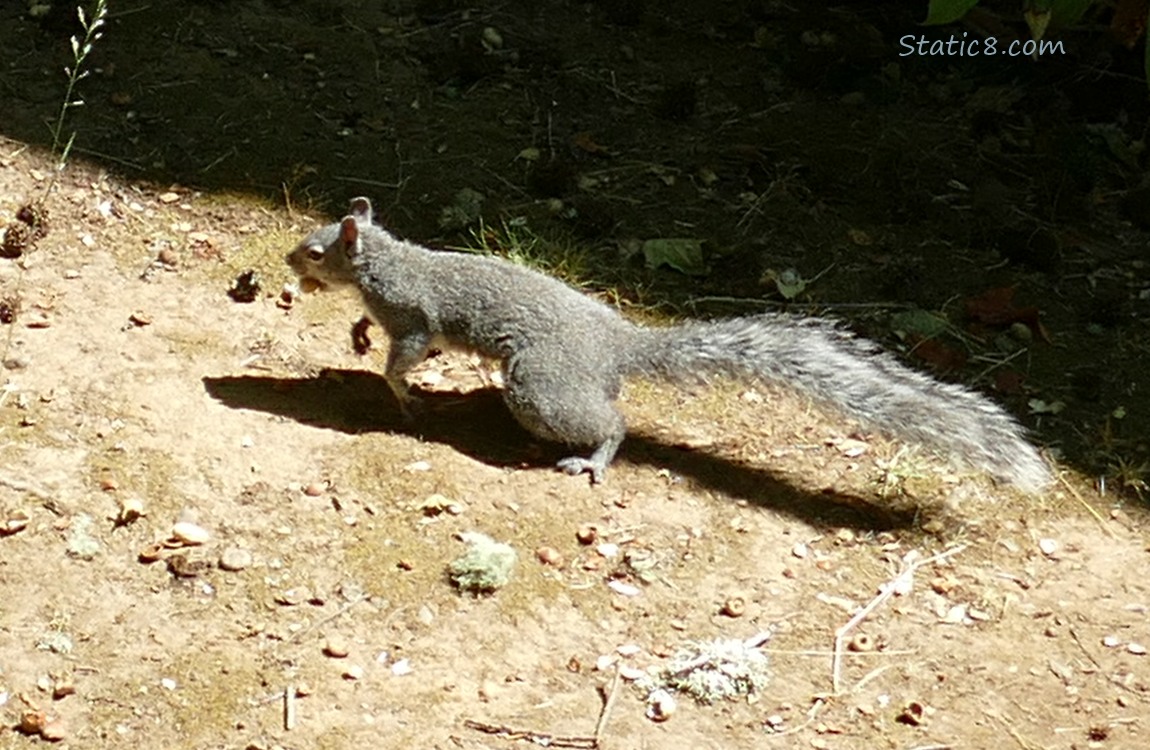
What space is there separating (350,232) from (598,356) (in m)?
0.94

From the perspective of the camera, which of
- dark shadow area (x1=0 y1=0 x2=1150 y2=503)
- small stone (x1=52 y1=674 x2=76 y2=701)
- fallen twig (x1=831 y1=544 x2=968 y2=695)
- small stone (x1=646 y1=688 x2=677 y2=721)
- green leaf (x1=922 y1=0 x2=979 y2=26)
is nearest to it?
small stone (x1=52 y1=674 x2=76 y2=701)

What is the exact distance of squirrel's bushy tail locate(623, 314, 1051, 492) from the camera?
189 inches

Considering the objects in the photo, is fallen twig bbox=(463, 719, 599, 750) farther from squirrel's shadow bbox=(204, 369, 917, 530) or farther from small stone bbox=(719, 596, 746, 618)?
squirrel's shadow bbox=(204, 369, 917, 530)

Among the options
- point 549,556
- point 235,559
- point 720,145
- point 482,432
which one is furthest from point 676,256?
point 235,559

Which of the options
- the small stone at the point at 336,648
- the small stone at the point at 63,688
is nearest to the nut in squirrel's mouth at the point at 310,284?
the small stone at the point at 336,648

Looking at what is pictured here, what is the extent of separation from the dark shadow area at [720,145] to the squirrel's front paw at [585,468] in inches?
42.4

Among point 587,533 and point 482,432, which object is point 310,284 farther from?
point 587,533

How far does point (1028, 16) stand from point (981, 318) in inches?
44.6

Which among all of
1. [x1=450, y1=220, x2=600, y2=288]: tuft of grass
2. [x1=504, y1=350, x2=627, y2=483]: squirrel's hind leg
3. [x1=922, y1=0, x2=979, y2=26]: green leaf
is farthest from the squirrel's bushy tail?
[x1=922, y1=0, x2=979, y2=26]: green leaf

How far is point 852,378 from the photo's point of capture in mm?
4938

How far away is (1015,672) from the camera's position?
439 centimetres

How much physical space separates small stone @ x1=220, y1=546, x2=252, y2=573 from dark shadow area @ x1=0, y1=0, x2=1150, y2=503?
192cm

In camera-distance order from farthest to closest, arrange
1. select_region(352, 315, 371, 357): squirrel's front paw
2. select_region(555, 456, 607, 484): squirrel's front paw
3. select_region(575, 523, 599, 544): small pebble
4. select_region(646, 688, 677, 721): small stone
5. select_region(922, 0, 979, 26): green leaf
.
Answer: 1. select_region(352, 315, 371, 357): squirrel's front paw
2. select_region(922, 0, 979, 26): green leaf
3. select_region(555, 456, 607, 484): squirrel's front paw
4. select_region(575, 523, 599, 544): small pebble
5. select_region(646, 688, 677, 721): small stone

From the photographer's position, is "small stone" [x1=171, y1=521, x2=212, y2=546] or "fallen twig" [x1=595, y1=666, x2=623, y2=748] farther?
"small stone" [x1=171, y1=521, x2=212, y2=546]
